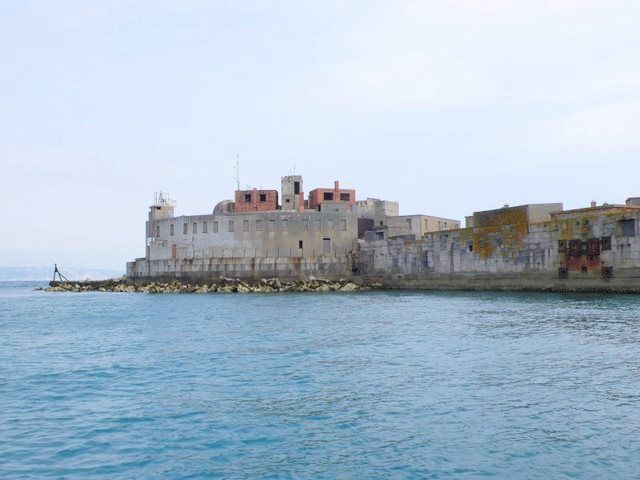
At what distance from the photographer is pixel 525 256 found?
4397 centimetres

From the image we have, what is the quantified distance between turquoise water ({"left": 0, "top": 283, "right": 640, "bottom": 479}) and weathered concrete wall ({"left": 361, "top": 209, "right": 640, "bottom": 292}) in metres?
14.2

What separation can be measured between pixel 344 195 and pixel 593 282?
147ft

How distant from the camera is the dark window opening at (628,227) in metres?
36.9

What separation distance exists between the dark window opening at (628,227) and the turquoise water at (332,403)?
45.5 ft

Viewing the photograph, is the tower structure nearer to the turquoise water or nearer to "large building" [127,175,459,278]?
"large building" [127,175,459,278]

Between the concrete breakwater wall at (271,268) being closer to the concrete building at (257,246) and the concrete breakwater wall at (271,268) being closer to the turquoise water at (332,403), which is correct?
the concrete building at (257,246)

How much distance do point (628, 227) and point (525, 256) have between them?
8.22 m

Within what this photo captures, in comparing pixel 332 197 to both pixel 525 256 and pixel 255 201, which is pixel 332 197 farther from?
pixel 525 256

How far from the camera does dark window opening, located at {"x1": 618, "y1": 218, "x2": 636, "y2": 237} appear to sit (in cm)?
3694

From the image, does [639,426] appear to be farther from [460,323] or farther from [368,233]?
[368,233]

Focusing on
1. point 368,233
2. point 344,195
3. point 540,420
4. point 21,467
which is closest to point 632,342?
point 540,420

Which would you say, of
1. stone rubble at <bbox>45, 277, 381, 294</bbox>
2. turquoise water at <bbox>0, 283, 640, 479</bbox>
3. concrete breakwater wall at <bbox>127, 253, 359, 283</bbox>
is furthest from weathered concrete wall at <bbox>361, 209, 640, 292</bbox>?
turquoise water at <bbox>0, 283, 640, 479</bbox>

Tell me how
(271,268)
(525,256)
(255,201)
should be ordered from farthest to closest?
(255,201)
(271,268)
(525,256)

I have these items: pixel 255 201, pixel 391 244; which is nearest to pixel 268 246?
pixel 255 201
